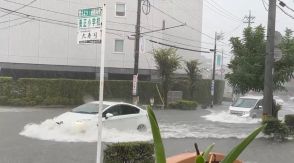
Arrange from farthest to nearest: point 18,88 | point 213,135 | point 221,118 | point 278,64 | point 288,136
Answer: point 18,88
point 221,118
point 278,64
point 213,135
point 288,136

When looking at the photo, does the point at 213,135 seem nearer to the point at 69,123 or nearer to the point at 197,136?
the point at 197,136

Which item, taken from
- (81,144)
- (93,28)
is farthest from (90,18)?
(81,144)

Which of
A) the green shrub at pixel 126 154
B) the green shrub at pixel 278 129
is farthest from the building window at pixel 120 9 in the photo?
the green shrub at pixel 126 154

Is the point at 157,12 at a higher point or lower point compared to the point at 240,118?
higher

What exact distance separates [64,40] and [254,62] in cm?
2538

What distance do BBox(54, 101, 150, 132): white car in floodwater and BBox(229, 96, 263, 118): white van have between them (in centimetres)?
1189

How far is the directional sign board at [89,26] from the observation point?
883 cm

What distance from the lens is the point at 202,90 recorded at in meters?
56.5

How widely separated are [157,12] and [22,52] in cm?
1489

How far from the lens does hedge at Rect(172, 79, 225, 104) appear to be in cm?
5109

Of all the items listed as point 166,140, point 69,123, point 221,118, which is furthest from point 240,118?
point 69,123

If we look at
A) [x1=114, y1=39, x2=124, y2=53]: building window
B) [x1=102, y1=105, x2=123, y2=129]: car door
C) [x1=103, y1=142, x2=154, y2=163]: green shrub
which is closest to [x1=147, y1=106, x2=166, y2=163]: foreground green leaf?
[x1=103, y1=142, x2=154, y2=163]: green shrub

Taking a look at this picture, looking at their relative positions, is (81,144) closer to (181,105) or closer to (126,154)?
(126,154)

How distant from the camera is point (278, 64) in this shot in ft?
80.0
